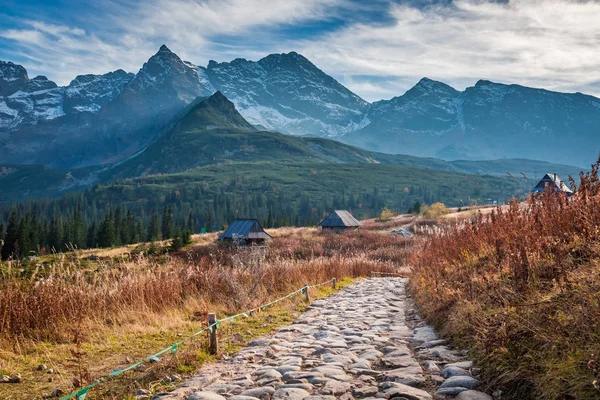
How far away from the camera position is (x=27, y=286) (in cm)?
779

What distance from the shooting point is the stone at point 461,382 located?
4660 millimetres

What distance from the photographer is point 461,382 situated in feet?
15.6

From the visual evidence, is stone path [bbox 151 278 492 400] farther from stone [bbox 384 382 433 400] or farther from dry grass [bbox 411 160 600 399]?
dry grass [bbox 411 160 600 399]

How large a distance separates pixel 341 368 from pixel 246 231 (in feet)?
167

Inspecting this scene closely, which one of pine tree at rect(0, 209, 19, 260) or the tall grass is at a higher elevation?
the tall grass

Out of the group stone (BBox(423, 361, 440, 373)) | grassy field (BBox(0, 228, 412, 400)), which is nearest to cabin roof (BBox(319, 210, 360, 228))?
grassy field (BBox(0, 228, 412, 400))

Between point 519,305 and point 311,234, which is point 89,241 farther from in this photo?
point 519,305

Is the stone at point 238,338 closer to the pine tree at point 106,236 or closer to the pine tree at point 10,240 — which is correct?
the pine tree at point 10,240

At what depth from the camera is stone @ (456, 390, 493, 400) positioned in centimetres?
428

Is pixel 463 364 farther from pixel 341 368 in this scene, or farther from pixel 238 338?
pixel 238 338

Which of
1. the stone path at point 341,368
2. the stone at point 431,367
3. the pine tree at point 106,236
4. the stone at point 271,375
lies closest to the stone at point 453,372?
the stone path at point 341,368

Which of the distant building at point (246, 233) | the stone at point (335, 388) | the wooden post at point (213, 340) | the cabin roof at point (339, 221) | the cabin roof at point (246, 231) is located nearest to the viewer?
the stone at point (335, 388)

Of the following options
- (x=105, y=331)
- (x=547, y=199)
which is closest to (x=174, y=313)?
(x=105, y=331)

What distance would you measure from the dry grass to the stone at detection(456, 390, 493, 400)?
0.20 metres
